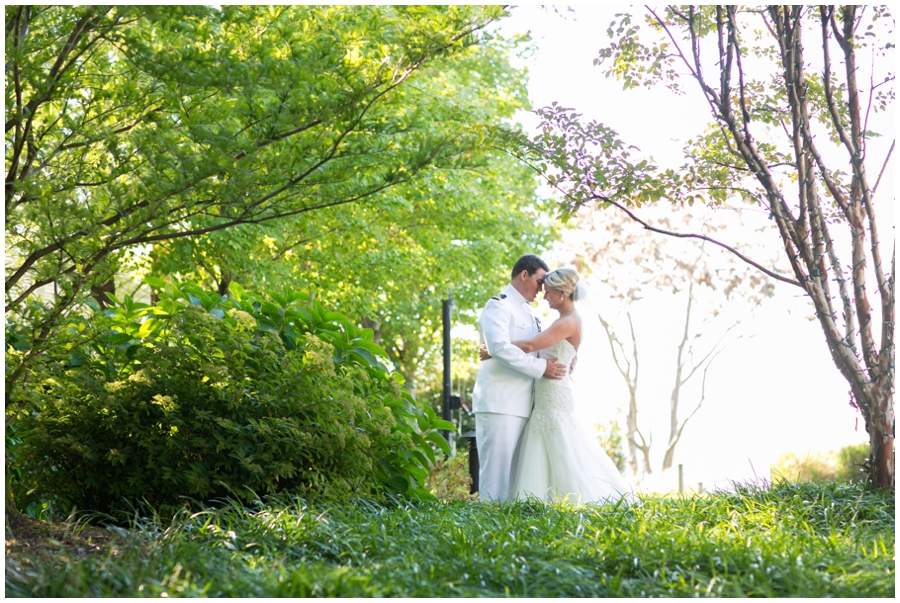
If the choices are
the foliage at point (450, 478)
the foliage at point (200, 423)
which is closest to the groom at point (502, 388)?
the foliage at point (200, 423)

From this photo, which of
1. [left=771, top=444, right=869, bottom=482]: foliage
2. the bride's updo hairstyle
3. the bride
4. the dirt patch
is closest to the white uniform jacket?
the bride

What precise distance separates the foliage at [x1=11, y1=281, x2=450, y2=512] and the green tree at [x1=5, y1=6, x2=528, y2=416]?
1.33ft

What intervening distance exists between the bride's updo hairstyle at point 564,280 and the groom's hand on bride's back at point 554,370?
494 mm

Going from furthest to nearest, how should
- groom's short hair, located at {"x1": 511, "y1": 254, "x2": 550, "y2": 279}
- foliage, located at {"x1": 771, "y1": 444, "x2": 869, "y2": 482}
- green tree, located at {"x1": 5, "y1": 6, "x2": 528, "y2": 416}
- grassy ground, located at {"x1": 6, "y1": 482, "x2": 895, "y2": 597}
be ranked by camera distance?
foliage, located at {"x1": 771, "y1": 444, "x2": 869, "y2": 482} → groom's short hair, located at {"x1": 511, "y1": 254, "x2": 550, "y2": 279} → green tree, located at {"x1": 5, "y1": 6, "x2": 528, "y2": 416} → grassy ground, located at {"x1": 6, "y1": 482, "x2": 895, "y2": 597}

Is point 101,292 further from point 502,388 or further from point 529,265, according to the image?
point 529,265

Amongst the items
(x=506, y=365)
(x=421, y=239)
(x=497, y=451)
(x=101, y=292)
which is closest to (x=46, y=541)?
(x=101, y=292)

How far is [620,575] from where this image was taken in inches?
116

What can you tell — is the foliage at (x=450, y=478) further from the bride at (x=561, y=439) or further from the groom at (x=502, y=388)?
the bride at (x=561, y=439)

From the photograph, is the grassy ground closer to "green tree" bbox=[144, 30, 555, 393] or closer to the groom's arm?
the groom's arm

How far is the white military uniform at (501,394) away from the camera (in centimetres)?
547

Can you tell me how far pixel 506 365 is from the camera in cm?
559

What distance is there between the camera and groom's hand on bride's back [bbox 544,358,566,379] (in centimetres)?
550

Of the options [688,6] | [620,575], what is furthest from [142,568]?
[688,6]

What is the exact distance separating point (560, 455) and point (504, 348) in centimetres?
83
